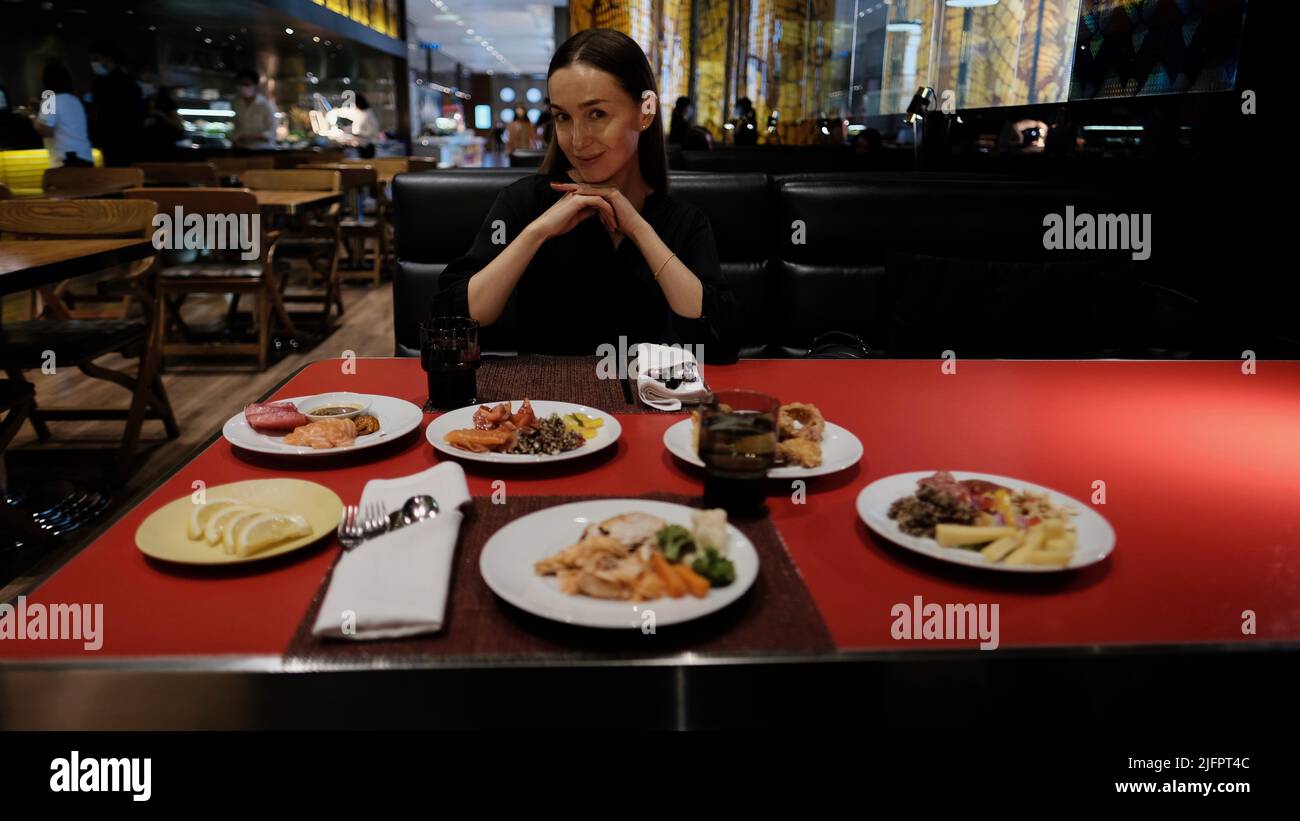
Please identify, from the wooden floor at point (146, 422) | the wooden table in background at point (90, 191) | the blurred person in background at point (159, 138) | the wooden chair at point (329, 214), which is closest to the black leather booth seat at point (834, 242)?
the wooden floor at point (146, 422)

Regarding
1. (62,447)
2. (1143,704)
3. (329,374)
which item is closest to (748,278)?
(329,374)

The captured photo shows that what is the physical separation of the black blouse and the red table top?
0.49 metres

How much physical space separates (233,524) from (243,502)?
2.9 inches

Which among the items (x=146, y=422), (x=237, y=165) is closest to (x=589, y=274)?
(x=146, y=422)

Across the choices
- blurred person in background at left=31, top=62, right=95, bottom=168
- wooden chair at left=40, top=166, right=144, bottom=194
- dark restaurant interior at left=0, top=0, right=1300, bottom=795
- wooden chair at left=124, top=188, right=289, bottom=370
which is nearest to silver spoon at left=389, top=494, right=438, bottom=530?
dark restaurant interior at left=0, top=0, right=1300, bottom=795

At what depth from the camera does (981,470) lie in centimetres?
113

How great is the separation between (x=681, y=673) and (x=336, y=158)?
1038 centimetres

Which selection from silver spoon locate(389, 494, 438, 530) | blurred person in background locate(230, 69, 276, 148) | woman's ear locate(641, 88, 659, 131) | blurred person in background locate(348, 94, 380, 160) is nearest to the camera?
silver spoon locate(389, 494, 438, 530)

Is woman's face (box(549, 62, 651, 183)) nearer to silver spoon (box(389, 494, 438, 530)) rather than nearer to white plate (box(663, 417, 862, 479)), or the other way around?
white plate (box(663, 417, 862, 479))

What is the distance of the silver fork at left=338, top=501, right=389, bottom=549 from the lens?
2.90ft

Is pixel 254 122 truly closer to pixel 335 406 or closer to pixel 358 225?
pixel 358 225

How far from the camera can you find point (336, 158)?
9.95 m

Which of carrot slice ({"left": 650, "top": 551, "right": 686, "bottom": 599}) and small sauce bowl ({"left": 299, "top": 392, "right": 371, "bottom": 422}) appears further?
small sauce bowl ({"left": 299, "top": 392, "right": 371, "bottom": 422})

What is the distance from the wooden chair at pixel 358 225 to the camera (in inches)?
251
